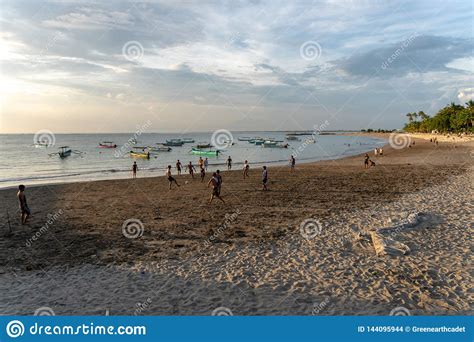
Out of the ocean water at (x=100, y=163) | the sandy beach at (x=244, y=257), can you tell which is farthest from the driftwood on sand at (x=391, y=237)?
the ocean water at (x=100, y=163)

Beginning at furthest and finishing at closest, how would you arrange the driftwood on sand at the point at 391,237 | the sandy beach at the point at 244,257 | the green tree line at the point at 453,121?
the green tree line at the point at 453,121, the driftwood on sand at the point at 391,237, the sandy beach at the point at 244,257

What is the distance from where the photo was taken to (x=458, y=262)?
873 centimetres

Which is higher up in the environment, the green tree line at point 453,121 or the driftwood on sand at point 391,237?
the green tree line at point 453,121

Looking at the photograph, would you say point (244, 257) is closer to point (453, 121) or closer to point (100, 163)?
point (100, 163)

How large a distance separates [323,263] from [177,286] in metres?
4.17

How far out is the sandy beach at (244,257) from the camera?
7125 millimetres

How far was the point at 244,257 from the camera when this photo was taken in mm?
9633

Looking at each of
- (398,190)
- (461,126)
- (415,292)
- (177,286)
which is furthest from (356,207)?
(461,126)

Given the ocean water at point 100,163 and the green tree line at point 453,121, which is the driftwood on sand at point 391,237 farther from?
the green tree line at point 453,121

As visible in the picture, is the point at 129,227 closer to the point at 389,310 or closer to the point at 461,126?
the point at 389,310

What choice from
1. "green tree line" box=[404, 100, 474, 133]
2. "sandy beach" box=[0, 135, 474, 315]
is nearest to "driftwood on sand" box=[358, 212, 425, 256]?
"sandy beach" box=[0, 135, 474, 315]

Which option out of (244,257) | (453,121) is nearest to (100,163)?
(244,257)

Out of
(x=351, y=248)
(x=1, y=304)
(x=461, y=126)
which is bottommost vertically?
(x=1, y=304)

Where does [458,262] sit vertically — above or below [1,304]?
above
